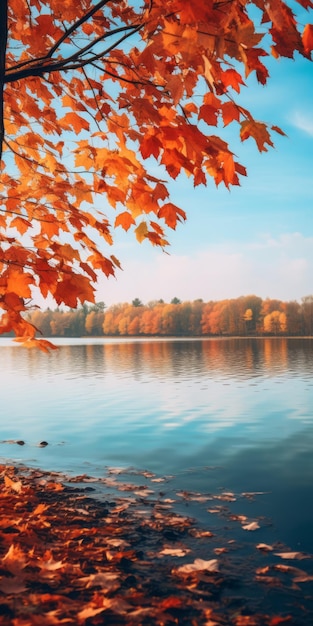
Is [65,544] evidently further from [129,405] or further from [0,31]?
[129,405]

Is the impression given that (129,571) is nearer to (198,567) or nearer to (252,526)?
(198,567)

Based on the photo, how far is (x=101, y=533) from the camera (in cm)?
653

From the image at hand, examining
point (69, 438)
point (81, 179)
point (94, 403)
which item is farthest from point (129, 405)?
point (81, 179)

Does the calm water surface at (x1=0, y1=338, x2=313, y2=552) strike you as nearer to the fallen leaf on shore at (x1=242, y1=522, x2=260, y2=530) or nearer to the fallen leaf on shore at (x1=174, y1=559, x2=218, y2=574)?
the fallen leaf on shore at (x1=242, y1=522, x2=260, y2=530)

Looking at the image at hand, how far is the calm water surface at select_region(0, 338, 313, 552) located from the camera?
10.3 metres

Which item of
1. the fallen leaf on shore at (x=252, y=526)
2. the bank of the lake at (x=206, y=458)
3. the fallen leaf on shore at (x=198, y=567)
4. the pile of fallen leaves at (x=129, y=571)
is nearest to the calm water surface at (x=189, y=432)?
the bank of the lake at (x=206, y=458)

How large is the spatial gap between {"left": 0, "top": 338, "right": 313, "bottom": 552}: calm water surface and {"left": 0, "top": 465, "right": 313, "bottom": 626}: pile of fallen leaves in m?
1.29

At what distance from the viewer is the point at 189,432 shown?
56.1 ft

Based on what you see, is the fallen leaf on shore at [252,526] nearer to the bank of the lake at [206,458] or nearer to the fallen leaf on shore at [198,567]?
the bank of the lake at [206,458]

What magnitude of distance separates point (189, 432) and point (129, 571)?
11.8m

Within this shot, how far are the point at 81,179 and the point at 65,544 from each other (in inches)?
177

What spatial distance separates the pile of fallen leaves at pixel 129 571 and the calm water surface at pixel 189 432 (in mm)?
1292

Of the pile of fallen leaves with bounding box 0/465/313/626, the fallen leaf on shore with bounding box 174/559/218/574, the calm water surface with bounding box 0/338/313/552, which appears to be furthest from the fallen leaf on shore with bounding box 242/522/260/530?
the fallen leaf on shore with bounding box 174/559/218/574

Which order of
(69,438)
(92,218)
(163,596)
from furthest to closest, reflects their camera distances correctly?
(69,438) → (92,218) → (163,596)
